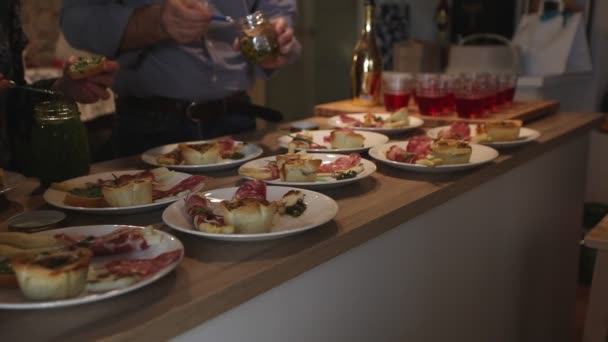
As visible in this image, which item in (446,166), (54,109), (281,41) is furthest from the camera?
(281,41)

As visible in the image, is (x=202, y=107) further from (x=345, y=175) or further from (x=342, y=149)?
(x=345, y=175)

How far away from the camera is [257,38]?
1.59 metres

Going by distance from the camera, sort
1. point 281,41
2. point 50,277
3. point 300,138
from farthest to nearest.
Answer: point 281,41 → point 300,138 → point 50,277

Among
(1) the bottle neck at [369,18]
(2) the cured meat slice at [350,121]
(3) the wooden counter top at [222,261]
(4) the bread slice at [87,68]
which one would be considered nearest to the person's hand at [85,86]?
(4) the bread slice at [87,68]

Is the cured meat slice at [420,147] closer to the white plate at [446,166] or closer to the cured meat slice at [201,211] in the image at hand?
the white plate at [446,166]

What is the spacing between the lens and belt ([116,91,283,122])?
1.73 meters

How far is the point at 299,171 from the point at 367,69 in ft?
3.42

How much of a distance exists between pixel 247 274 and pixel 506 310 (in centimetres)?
101

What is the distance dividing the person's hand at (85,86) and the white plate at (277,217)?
381 millimetres

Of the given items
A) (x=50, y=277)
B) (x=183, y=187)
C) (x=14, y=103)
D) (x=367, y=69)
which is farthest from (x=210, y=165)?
(x=367, y=69)

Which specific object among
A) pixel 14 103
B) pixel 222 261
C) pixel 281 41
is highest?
pixel 281 41

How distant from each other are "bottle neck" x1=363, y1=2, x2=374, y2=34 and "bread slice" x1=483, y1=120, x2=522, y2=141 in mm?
677

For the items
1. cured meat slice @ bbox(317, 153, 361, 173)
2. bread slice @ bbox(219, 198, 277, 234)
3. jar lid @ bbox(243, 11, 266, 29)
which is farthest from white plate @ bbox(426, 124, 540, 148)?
bread slice @ bbox(219, 198, 277, 234)

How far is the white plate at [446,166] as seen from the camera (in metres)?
1.29
